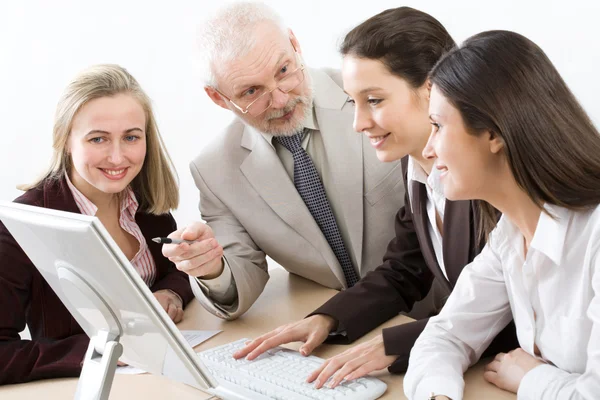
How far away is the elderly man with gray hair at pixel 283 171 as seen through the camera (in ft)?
7.48

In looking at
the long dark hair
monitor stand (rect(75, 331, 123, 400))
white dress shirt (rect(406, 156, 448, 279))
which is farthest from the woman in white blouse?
monitor stand (rect(75, 331, 123, 400))

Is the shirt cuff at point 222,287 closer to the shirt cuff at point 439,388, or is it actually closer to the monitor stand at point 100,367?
the monitor stand at point 100,367

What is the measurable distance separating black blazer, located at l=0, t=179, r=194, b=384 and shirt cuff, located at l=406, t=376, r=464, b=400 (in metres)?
0.90

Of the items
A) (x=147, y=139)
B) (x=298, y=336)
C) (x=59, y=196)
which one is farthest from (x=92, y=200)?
(x=298, y=336)

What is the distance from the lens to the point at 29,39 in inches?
142

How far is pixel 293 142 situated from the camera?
7.90 ft

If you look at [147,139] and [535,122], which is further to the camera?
[147,139]

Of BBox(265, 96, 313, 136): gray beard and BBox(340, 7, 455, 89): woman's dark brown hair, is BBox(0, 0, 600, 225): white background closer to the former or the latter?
BBox(265, 96, 313, 136): gray beard

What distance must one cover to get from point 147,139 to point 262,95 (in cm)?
40

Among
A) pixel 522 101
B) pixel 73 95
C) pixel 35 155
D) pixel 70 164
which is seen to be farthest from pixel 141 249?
pixel 35 155

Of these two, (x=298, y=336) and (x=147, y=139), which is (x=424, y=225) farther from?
(x=147, y=139)

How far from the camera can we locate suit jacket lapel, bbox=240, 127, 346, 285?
7.61ft

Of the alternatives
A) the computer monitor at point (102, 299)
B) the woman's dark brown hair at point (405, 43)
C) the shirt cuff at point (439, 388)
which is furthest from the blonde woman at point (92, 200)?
the shirt cuff at point (439, 388)

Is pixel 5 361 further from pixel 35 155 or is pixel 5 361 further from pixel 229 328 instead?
pixel 35 155
